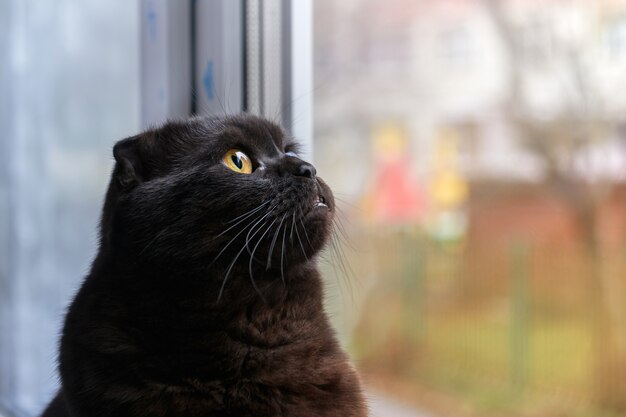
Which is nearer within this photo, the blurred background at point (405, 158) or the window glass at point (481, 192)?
the blurred background at point (405, 158)

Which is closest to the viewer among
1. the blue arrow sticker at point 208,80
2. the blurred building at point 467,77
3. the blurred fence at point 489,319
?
the blue arrow sticker at point 208,80

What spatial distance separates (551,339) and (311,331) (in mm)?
1143

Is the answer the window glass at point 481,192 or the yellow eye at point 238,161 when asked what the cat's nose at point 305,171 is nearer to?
the yellow eye at point 238,161

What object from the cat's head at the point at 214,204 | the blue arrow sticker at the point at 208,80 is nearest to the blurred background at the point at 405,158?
the blue arrow sticker at the point at 208,80

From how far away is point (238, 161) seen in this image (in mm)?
743

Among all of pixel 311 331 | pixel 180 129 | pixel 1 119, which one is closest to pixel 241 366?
pixel 311 331

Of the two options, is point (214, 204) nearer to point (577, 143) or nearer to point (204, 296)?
point (204, 296)

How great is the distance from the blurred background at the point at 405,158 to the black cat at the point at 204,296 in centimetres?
18

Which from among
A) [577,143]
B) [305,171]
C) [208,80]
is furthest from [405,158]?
[305,171]

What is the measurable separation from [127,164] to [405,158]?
44.8 inches

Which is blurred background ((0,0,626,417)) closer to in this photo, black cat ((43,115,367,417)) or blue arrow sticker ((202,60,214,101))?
blue arrow sticker ((202,60,214,101))

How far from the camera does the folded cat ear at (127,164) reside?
2.36 feet

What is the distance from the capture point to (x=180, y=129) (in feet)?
2.57

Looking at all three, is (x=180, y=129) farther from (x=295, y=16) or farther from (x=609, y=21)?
(x=609, y=21)
